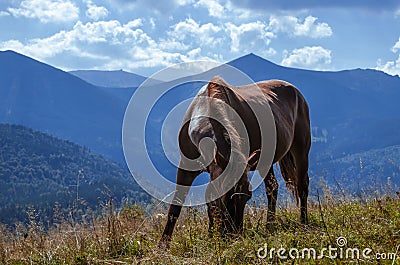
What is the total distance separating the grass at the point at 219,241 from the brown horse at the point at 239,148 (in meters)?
0.25

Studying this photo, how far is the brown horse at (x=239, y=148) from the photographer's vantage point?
4359 mm

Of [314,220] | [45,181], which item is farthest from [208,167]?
[45,181]

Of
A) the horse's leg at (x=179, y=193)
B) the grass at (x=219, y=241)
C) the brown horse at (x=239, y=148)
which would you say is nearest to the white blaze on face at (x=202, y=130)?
the brown horse at (x=239, y=148)

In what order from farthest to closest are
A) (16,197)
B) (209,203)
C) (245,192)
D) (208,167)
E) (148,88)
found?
1. (16,197)
2. (148,88)
3. (208,167)
4. (209,203)
5. (245,192)

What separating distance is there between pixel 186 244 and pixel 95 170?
611ft

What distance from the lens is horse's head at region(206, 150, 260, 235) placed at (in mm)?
4227

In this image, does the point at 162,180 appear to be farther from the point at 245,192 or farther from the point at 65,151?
the point at 65,151

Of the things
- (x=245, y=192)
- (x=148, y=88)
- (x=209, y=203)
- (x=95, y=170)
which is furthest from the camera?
(x=95, y=170)

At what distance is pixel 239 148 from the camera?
444 cm

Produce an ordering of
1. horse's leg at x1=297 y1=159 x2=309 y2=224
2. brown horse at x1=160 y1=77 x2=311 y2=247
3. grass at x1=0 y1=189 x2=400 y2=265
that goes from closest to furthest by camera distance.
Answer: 1. grass at x1=0 y1=189 x2=400 y2=265
2. brown horse at x1=160 y1=77 x2=311 y2=247
3. horse's leg at x1=297 y1=159 x2=309 y2=224

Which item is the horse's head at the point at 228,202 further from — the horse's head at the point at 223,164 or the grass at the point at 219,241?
the grass at the point at 219,241

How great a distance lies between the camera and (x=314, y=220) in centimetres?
607

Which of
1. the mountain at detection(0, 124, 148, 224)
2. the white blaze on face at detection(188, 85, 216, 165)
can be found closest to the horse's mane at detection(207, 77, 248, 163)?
the white blaze on face at detection(188, 85, 216, 165)

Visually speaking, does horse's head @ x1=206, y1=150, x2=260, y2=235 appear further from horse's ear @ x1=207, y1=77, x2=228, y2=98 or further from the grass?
horse's ear @ x1=207, y1=77, x2=228, y2=98
